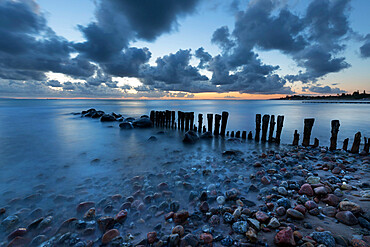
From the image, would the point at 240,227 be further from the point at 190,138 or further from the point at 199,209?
the point at 190,138

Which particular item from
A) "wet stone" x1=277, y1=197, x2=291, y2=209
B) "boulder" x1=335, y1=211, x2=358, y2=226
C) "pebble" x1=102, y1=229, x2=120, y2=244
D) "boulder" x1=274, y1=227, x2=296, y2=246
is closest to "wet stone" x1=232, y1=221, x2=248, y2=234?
"boulder" x1=274, y1=227, x2=296, y2=246

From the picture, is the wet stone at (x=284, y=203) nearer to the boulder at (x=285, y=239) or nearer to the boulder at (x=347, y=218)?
the boulder at (x=347, y=218)

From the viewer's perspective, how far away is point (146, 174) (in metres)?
5.09

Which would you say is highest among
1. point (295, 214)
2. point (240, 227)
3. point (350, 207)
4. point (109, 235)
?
point (350, 207)

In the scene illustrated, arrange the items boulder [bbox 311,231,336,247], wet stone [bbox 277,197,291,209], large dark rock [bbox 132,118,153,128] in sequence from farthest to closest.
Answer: large dark rock [bbox 132,118,153,128] → wet stone [bbox 277,197,291,209] → boulder [bbox 311,231,336,247]

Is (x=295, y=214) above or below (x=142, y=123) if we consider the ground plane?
above

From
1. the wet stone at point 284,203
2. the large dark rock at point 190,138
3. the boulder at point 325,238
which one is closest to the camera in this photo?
the boulder at point 325,238

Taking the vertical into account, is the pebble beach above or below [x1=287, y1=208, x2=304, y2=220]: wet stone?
below

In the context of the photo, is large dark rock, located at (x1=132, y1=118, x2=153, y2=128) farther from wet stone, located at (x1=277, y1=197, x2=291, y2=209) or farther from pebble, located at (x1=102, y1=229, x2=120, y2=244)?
wet stone, located at (x1=277, y1=197, x2=291, y2=209)

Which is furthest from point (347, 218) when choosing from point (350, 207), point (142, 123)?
point (142, 123)

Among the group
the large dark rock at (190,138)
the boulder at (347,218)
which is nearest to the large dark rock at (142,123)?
the large dark rock at (190,138)

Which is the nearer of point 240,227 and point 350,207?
point 240,227

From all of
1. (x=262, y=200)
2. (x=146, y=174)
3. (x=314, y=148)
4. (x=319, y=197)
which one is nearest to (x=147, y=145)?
(x=146, y=174)

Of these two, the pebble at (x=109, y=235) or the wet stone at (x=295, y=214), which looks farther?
the wet stone at (x=295, y=214)
